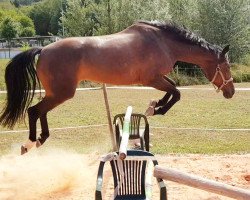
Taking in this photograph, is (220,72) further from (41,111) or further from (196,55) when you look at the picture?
(41,111)

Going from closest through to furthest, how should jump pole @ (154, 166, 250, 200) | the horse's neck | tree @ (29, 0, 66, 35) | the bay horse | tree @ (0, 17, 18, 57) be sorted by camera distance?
jump pole @ (154, 166, 250, 200) < the bay horse < the horse's neck < tree @ (0, 17, 18, 57) < tree @ (29, 0, 66, 35)

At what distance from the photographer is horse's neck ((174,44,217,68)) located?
17.3 feet

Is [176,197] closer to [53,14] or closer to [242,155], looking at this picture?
[242,155]

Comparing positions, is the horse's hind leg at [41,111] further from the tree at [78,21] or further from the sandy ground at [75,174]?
the tree at [78,21]

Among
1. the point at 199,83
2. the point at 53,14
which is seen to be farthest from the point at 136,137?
the point at 53,14

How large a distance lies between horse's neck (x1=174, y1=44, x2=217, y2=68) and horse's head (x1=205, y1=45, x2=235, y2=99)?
0.24 ft

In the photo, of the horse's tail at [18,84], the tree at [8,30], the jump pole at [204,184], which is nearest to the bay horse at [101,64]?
the horse's tail at [18,84]

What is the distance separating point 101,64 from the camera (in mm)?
4832

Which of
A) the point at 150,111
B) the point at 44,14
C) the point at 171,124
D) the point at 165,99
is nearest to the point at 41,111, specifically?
the point at 150,111

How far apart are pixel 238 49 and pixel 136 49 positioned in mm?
23372

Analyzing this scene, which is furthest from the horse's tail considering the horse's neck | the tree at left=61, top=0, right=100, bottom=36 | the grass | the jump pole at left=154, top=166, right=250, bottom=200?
the tree at left=61, top=0, right=100, bottom=36

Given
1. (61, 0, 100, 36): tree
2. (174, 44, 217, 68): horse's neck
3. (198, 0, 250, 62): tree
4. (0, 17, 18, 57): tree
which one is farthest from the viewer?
(0, 17, 18, 57): tree

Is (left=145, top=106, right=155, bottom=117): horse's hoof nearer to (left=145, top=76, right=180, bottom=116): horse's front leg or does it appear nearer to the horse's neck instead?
(left=145, top=76, right=180, bottom=116): horse's front leg

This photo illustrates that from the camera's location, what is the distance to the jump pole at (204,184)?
9.00 feet
